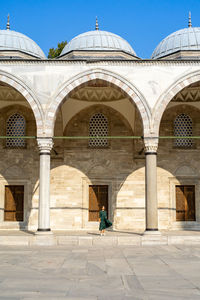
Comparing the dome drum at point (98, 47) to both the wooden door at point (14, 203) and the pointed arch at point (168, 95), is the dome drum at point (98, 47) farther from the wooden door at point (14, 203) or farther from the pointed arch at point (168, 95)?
the wooden door at point (14, 203)

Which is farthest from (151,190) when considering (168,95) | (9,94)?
(9,94)

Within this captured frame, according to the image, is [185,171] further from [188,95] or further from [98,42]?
[98,42]

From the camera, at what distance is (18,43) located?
53.3 ft

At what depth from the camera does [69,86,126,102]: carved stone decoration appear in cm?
1456

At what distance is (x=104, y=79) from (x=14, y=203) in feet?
22.0

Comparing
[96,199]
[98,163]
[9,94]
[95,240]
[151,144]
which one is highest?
[9,94]

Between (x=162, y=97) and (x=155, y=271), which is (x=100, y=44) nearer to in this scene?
(x=162, y=97)

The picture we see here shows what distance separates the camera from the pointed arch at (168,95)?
38.2 feet

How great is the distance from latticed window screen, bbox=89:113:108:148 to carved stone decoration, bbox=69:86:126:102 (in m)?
0.79

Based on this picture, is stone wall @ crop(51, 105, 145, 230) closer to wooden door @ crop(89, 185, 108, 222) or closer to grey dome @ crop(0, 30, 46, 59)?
wooden door @ crop(89, 185, 108, 222)

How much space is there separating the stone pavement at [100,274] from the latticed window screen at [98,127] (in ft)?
21.5

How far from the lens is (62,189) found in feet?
49.2

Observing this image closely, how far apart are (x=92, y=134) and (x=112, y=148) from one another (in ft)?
3.43

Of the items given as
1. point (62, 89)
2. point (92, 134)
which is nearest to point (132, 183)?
point (92, 134)
